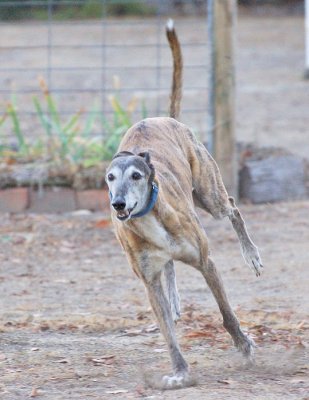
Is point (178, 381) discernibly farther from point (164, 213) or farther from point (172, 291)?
point (172, 291)

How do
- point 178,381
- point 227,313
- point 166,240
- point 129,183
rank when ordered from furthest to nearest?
point 227,313
point 166,240
point 178,381
point 129,183

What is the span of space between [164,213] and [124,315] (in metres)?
1.59

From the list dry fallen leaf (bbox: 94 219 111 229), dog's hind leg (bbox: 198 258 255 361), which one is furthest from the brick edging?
dog's hind leg (bbox: 198 258 255 361)

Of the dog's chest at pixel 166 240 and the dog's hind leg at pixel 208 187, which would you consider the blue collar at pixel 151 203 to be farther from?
the dog's hind leg at pixel 208 187

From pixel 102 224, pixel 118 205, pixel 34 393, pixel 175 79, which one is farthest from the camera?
pixel 102 224

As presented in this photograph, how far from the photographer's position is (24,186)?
9.85 m

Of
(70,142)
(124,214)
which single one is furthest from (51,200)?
(124,214)

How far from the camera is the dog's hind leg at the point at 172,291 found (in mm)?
6559

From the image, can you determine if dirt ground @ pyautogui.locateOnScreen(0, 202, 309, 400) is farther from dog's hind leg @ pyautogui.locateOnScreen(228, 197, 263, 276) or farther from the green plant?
the green plant

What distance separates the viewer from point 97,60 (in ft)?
61.0

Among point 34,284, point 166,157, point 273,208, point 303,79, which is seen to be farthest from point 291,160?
point 303,79

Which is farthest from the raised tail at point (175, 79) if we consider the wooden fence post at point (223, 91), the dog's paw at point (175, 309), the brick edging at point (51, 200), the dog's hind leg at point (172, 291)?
the brick edging at point (51, 200)

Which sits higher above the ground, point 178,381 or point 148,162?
point 148,162

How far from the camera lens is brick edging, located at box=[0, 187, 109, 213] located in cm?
980
